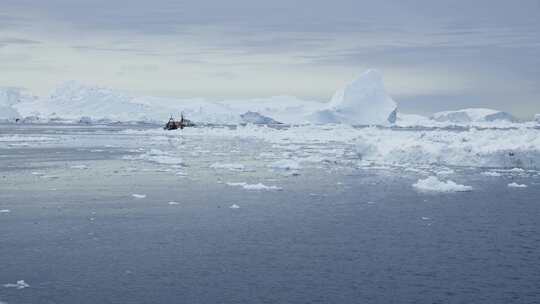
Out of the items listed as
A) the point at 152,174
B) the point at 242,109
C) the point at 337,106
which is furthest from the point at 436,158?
the point at 242,109

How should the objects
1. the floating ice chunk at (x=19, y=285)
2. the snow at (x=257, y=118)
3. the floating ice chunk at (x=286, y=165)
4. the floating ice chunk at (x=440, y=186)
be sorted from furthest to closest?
the snow at (x=257, y=118) < the floating ice chunk at (x=286, y=165) < the floating ice chunk at (x=440, y=186) < the floating ice chunk at (x=19, y=285)

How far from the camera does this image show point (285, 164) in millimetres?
24203

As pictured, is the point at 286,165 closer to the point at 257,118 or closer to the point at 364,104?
the point at 364,104

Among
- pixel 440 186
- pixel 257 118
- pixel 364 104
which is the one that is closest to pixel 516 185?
pixel 440 186

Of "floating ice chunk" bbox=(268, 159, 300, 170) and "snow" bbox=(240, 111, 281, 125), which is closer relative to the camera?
"floating ice chunk" bbox=(268, 159, 300, 170)

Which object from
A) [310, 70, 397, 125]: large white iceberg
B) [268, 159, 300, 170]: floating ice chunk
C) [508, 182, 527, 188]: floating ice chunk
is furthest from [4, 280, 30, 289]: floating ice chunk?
[310, 70, 397, 125]: large white iceberg

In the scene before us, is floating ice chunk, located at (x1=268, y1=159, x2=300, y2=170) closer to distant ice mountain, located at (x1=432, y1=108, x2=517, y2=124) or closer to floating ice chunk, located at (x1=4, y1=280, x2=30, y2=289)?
floating ice chunk, located at (x1=4, y1=280, x2=30, y2=289)

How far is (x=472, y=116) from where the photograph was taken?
514 ft

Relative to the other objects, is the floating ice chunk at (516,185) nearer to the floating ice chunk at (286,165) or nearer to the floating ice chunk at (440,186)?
the floating ice chunk at (440,186)

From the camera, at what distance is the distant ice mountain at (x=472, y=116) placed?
144 meters

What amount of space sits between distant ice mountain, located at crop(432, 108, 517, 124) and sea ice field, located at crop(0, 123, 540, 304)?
129 metres

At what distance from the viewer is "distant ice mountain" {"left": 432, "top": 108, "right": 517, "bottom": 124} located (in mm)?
143875

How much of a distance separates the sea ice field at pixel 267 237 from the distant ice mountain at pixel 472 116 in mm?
129306

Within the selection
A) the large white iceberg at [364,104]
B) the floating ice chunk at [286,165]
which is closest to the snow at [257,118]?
the large white iceberg at [364,104]
